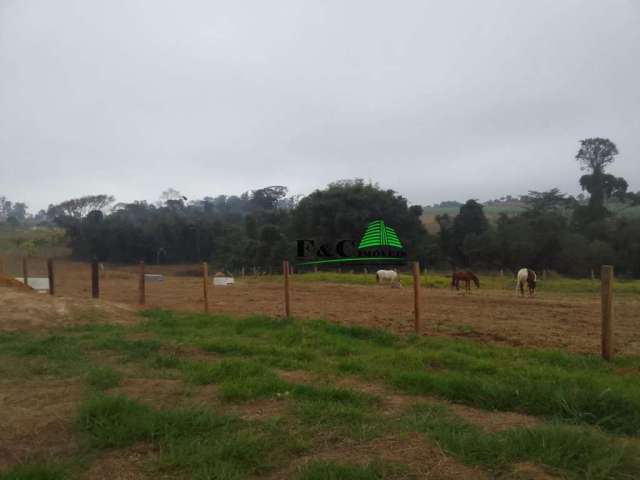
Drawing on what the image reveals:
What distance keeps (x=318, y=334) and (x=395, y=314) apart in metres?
3.99

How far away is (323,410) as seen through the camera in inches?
185

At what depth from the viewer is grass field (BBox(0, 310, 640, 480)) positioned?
142 inches

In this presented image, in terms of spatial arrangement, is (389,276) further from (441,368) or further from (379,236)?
(441,368)

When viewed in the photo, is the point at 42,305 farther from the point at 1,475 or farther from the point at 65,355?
the point at 1,475

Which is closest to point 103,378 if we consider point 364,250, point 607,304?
point 607,304

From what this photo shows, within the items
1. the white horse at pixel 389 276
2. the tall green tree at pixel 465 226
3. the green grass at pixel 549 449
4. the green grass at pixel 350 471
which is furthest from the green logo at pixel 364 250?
the green grass at pixel 350 471

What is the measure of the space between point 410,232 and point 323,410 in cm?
3614

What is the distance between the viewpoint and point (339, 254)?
39.6m

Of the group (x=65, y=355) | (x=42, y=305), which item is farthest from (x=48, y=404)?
(x=42, y=305)

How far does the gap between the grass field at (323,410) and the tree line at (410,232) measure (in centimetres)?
3131

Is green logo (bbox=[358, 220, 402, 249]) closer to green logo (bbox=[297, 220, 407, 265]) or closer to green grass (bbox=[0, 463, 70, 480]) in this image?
green logo (bbox=[297, 220, 407, 265])

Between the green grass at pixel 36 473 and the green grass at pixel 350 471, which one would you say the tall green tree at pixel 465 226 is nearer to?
the green grass at pixel 350 471

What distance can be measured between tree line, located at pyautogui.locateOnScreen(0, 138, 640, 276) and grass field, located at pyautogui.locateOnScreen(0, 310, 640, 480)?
31306 millimetres

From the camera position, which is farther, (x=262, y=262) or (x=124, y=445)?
(x=262, y=262)
